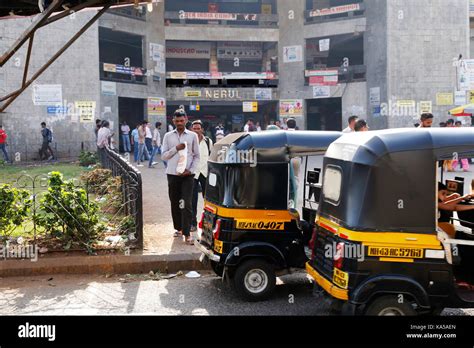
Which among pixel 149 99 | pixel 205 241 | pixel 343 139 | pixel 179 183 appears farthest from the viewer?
pixel 149 99

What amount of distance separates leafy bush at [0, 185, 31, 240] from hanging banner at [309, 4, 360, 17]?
27.6 meters

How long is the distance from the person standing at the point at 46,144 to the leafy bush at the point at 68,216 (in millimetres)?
16857

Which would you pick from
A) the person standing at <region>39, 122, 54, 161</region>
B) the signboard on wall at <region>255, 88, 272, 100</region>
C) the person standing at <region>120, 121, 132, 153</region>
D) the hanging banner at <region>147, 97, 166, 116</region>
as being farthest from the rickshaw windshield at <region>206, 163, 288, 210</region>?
the signboard on wall at <region>255, 88, 272, 100</region>

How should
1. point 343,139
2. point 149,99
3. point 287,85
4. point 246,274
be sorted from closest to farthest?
point 343,139, point 246,274, point 149,99, point 287,85

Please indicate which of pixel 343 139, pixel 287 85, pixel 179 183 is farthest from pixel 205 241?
pixel 287 85

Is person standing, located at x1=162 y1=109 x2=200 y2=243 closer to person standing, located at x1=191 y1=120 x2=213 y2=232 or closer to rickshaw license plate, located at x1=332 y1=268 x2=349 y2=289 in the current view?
person standing, located at x1=191 y1=120 x2=213 y2=232

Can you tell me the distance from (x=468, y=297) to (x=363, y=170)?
1529 mm

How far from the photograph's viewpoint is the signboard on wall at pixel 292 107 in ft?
104

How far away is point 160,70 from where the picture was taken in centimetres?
3033

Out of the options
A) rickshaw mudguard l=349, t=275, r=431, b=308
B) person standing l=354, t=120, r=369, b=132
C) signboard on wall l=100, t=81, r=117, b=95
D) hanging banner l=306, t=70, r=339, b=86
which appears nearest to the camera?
rickshaw mudguard l=349, t=275, r=431, b=308

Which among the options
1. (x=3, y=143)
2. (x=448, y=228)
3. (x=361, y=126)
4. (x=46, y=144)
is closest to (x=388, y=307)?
(x=448, y=228)

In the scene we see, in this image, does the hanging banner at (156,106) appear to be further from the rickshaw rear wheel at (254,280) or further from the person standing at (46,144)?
the rickshaw rear wheel at (254,280)

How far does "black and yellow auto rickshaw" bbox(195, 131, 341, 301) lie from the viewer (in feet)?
18.4
